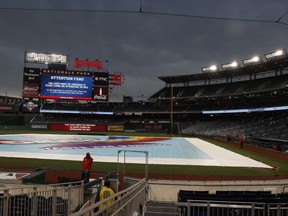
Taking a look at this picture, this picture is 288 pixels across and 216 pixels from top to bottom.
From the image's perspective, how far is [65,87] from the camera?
6838cm

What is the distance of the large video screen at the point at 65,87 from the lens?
2687 inches

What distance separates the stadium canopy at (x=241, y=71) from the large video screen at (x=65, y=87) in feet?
88.6

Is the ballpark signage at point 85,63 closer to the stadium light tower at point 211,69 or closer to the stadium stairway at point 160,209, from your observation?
the stadium light tower at point 211,69

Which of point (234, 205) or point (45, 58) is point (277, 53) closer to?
point (45, 58)

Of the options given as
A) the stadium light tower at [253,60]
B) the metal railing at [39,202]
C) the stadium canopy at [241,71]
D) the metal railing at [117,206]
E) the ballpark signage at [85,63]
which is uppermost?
the ballpark signage at [85,63]

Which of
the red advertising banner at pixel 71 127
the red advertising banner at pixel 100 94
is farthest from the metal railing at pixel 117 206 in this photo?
the red advertising banner at pixel 71 127

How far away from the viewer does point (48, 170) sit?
15.6 metres

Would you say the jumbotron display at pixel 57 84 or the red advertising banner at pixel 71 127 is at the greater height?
the jumbotron display at pixel 57 84

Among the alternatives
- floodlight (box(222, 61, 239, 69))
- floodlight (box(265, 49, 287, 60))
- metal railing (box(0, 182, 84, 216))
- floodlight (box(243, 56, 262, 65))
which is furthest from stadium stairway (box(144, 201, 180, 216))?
floodlight (box(222, 61, 239, 69))

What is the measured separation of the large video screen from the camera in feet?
224

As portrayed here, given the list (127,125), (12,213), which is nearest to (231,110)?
(127,125)

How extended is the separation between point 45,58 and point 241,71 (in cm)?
5102

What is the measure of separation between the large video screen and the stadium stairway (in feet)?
199

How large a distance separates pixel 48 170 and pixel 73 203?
6.22 meters
